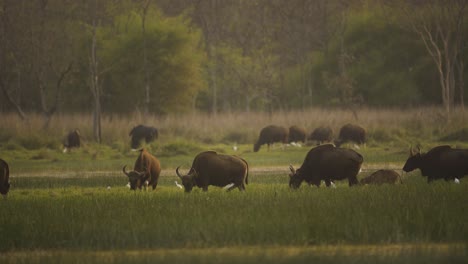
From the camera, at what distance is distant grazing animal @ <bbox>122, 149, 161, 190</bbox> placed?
19578mm

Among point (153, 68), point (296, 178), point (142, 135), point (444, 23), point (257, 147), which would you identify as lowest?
point (257, 147)

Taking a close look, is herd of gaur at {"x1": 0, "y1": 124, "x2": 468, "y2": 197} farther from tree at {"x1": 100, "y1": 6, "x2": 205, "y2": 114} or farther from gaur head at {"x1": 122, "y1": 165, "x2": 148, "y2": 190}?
tree at {"x1": 100, "y1": 6, "x2": 205, "y2": 114}

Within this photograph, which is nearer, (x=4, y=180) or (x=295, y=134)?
(x=4, y=180)

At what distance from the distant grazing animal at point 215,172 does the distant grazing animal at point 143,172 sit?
143cm

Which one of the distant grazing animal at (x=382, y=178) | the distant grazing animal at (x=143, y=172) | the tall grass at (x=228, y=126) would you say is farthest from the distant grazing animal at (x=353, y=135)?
the distant grazing animal at (x=382, y=178)

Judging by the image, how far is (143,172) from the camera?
19.8 metres

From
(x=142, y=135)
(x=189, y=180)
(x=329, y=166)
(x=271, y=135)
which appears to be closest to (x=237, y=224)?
(x=189, y=180)

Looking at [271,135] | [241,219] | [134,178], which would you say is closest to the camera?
[241,219]

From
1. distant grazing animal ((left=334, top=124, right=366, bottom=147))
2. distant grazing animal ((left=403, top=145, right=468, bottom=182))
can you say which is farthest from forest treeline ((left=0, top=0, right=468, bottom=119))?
distant grazing animal ((left=403, top=145, right=468, bottom=182))

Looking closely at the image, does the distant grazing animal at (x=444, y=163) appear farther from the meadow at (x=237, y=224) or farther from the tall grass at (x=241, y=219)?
the tall grass at (x=241, y=219)

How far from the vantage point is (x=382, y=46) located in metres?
64.4

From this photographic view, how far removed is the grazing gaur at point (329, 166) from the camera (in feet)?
60.1

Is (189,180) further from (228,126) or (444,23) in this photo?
(444,23)

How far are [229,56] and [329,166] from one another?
50.8m
